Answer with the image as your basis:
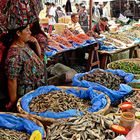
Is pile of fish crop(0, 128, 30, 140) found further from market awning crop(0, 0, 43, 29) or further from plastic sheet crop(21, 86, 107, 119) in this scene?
market awning crop(0, 0, 43, 29)

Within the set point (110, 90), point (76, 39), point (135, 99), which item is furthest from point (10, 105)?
point (76, 39)

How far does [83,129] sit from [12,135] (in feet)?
2.73

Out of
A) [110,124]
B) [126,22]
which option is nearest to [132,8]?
[126,22]

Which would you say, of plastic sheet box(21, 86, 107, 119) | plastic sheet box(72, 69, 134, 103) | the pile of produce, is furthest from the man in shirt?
plastic sheet box(21, 86, 107, 119)

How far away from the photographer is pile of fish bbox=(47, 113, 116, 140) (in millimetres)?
3035

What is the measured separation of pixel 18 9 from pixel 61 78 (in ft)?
9.47

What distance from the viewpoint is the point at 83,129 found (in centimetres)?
309

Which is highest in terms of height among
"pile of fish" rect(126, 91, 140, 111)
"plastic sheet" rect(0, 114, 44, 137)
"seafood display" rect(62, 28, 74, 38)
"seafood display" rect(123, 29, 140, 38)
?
"seafood display" rect(62, 28, 74, 38)

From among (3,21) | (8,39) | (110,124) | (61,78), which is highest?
(3,21)

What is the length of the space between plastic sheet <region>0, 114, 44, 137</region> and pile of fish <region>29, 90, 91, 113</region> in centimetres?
38

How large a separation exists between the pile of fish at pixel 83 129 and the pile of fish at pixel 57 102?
57 cm

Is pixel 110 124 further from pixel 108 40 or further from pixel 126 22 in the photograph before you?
pixel 126 22

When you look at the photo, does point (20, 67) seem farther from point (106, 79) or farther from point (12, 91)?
point (106, 79)

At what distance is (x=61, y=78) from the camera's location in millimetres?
6867
